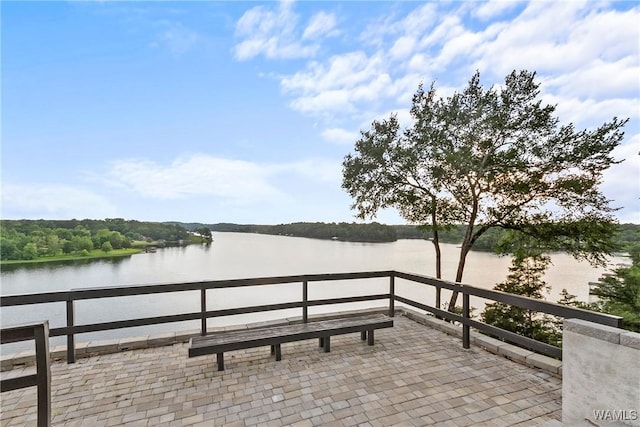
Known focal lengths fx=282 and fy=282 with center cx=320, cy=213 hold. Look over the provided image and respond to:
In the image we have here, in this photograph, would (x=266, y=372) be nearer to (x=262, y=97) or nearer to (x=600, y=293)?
(x=262, y=97)

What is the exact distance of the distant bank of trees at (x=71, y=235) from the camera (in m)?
14.2

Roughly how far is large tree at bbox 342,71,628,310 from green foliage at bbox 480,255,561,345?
2113mm

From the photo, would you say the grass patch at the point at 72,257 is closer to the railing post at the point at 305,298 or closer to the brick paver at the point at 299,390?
the brick paver at the point at 299,390

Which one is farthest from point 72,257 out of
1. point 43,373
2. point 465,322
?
point 465,322

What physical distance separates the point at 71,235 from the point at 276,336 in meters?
19.3

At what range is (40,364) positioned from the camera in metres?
1.72

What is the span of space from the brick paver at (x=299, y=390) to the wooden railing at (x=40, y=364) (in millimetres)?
253

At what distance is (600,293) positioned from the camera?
10.3m

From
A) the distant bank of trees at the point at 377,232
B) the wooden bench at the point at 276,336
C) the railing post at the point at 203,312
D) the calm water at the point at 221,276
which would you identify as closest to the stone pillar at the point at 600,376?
the wooden bench at the point at 276,336

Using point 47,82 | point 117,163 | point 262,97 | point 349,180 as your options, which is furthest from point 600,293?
point 117,163

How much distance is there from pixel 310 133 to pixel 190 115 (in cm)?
459

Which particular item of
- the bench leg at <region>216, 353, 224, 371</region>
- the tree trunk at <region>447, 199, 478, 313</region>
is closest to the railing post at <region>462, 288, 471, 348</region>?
the bench leg at <region>216, 353, 224, 371</region>

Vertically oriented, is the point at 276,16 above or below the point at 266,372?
above

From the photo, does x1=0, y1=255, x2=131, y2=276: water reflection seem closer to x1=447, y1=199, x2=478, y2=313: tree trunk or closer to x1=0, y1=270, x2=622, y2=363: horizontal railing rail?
x1=0, y1=270, x2=622, y2=363: horizontal railing rail
